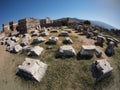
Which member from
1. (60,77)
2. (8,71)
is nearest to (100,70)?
(60,77)

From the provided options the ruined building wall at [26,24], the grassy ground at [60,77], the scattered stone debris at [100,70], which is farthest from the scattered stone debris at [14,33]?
the scattered stone debris at [100,70]

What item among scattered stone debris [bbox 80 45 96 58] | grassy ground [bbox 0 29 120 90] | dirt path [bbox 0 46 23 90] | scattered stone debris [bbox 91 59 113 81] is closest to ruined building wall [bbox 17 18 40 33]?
dirt path [bbox 0 46 23 90]

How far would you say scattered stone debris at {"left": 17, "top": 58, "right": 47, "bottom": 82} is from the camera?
52.1 ft

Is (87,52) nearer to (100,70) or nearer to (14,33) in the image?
(100,70)

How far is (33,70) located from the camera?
1611cm

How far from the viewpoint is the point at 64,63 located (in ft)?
59.3

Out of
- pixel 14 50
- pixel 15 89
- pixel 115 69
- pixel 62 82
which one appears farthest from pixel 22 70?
pixel 115 69

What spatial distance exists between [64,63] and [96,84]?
4.27 metres

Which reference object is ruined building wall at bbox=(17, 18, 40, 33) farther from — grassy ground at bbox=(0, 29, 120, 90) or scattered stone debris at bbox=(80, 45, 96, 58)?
scattered stone debris at bbox=(80, 45, 96, 58)

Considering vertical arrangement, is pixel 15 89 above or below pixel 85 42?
below

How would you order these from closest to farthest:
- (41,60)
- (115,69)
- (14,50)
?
(115,69) < (41,60) < (14,50)

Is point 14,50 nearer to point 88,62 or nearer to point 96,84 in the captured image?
point 88,62

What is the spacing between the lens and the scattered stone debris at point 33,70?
52.1 ft

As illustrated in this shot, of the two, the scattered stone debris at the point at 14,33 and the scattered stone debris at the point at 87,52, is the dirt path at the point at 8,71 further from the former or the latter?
the scattered stone debris at the point at 14,33
